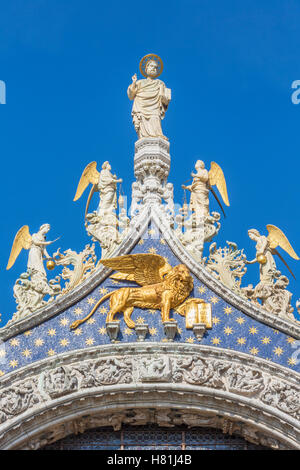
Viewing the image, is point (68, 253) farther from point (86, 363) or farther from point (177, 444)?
point (177, 444)

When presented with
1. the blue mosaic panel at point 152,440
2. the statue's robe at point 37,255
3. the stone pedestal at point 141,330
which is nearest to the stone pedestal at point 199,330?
the stone pedestal at point 141,330

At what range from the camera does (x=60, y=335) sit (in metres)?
16.7

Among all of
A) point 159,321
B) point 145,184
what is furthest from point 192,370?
point 145,184

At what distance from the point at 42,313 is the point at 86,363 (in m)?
1.08

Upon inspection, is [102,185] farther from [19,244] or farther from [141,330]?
[141,330]

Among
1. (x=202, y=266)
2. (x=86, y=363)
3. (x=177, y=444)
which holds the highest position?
(x=202, y=266)

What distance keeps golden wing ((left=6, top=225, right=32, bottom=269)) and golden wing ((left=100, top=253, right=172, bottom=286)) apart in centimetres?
132

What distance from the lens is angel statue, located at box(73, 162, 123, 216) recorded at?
59.8 feet

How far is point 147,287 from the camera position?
55.9ft

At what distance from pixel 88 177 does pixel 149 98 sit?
1757 millimetres

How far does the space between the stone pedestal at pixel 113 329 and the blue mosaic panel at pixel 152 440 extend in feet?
4.10

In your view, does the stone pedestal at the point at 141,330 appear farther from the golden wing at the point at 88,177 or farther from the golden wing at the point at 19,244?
the golden wing at the point at 88,177

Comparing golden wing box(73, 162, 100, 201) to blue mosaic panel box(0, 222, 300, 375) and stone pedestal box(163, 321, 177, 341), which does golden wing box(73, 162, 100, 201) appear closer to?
blue mosaic panel box(0, 222, 300, 375)

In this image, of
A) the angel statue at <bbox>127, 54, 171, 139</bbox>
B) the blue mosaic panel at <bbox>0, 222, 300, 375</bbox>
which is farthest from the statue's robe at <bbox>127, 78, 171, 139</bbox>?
the blue mosaic panel at <bbox>0, 222, 300, 375</bbox>
